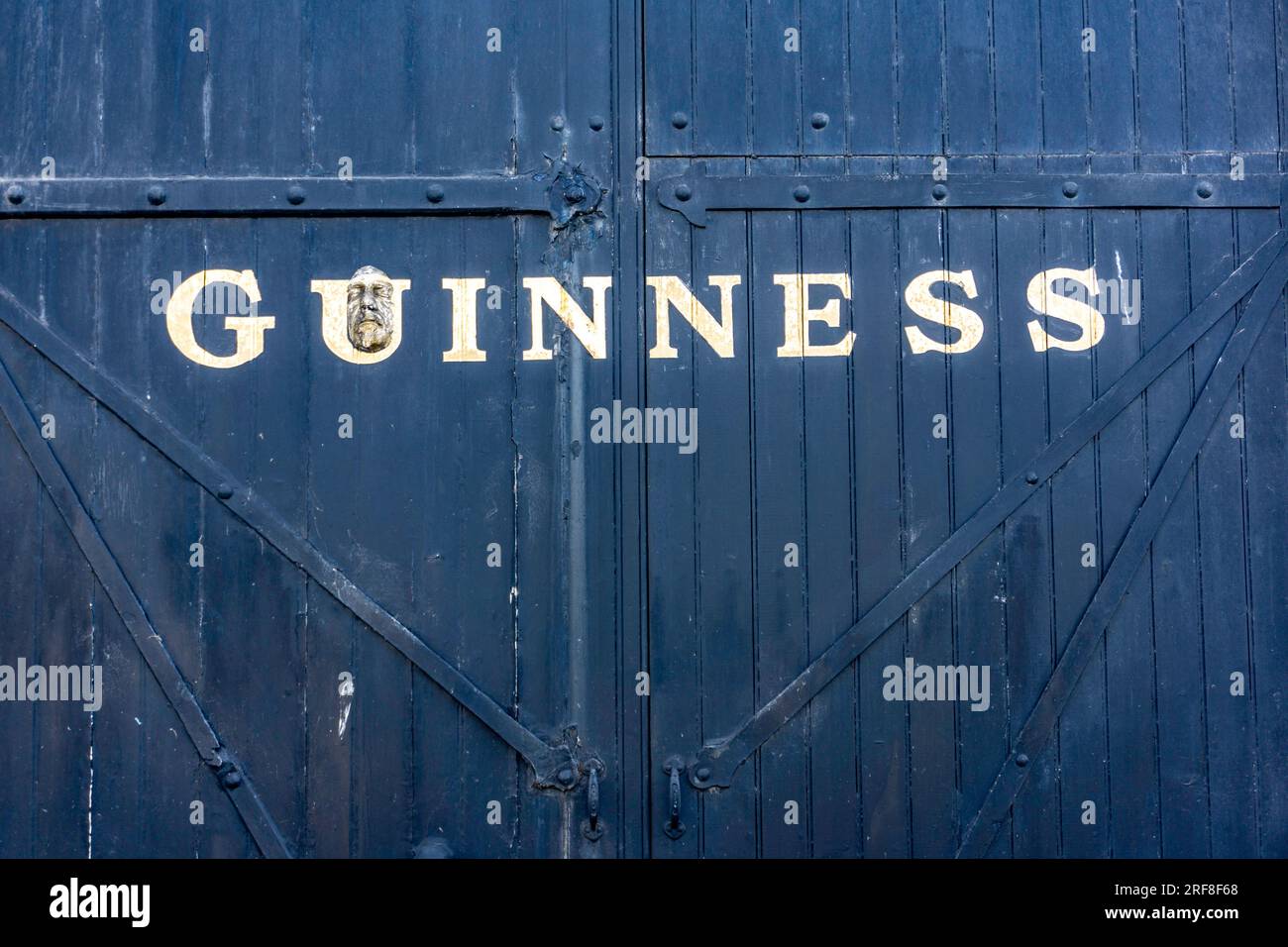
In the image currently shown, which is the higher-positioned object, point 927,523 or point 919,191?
point 919,191

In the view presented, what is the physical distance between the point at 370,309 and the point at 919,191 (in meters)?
1.61

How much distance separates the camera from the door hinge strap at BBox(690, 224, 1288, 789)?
2.98 meters

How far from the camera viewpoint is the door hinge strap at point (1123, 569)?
297 cm

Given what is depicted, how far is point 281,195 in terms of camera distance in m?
3.04

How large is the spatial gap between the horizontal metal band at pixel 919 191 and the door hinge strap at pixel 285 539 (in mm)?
1419

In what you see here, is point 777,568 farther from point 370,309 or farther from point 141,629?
point 141,629

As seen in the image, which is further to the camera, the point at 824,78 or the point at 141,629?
the point at 824,78

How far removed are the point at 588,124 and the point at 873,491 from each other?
52.4 inches

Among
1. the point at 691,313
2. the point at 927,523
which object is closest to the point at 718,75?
the point at 691,313

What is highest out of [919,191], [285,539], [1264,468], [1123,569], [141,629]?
[919,191]

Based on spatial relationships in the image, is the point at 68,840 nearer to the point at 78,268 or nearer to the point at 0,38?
the point at 78,268

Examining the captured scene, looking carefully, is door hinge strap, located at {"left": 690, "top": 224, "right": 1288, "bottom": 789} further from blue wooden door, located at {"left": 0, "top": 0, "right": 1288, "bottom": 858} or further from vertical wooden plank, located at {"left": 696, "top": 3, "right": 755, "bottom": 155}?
Result: vertical wooden plank, located at {"left": 696, "top": 3, "right": 755, "bottom": 155}

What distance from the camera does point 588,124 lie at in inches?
121
